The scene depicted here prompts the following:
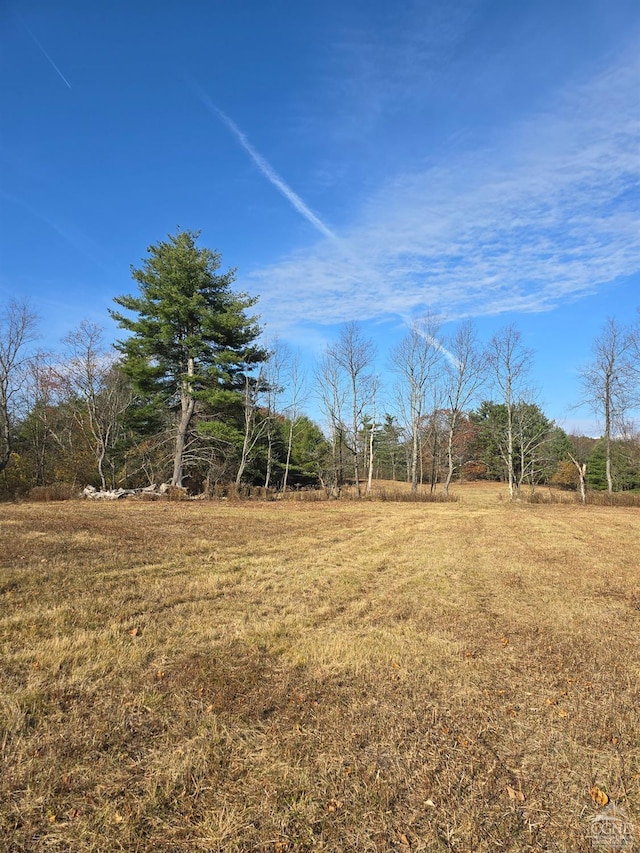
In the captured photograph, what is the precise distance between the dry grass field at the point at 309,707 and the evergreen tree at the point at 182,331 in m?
15.6

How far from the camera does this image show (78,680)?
371cm

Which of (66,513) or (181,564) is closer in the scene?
(181,564)

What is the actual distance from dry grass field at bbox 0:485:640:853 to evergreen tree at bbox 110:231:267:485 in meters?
15.6

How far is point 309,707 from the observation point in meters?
3.45

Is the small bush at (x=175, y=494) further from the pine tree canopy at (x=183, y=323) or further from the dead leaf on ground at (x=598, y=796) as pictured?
the dead leaf on ground at (x=598, y=796)

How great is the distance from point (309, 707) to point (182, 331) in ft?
72.4

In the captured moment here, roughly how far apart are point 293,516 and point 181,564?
8.96 m

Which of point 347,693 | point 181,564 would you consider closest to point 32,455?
point 181,564

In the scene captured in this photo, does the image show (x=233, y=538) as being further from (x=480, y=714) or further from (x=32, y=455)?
(x=32, y=455)

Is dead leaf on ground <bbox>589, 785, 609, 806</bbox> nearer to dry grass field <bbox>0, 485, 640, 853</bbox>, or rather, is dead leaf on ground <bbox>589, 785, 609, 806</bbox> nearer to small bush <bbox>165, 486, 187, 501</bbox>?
dry grass field <bbox>0, 485, 640, 853</bbox>

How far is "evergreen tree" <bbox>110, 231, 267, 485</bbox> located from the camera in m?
21.9

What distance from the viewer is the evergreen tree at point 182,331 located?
71.7 feet

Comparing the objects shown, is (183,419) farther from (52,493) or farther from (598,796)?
(598,796)

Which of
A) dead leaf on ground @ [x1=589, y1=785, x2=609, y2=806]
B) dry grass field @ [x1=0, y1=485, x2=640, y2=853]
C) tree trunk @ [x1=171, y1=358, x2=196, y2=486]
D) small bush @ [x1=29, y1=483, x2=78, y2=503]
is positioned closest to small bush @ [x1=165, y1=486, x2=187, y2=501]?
tree trunk @ [x1=171, y1=358, x2=196, y2=486]
